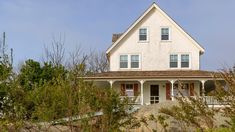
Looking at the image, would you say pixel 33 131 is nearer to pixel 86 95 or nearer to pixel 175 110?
pixel 86 95

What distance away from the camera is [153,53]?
121 feet

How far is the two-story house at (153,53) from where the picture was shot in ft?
119

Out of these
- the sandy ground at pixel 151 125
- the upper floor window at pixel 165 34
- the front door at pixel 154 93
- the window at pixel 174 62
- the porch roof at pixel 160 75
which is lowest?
the sandy ground at pixel 151 125

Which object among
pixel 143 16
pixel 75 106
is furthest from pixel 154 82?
pixel 75 106

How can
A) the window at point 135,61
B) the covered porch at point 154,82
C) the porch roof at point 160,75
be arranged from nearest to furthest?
the porch roof at point 160,75
the covered porch at point 154,82
the window at point 135,61

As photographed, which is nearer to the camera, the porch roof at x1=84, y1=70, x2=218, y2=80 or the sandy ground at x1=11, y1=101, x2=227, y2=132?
the sandy ground at x1=11, y1=101, x2=227, y2=132

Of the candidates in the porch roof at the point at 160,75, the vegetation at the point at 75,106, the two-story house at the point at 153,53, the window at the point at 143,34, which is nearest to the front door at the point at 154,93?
the two-story house at the point at 153,53

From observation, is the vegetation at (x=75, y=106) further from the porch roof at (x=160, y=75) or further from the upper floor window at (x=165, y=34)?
the upper floor window at (x=165, y=34)

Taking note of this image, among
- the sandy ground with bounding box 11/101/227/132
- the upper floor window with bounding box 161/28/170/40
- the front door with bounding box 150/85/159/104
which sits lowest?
the sandy ground with bounding box 11/101/227/132

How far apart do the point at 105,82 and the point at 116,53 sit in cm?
269

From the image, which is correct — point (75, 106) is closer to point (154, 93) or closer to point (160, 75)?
point (160, 75)

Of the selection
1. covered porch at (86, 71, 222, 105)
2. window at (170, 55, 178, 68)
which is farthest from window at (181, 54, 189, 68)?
covered porch at (86, 71, 222, 105)

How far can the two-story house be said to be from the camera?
3641cm

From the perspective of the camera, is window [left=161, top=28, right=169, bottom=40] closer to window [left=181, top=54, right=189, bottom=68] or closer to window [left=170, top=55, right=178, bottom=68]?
window [left=170, top=55, right=178, bottom=68]
